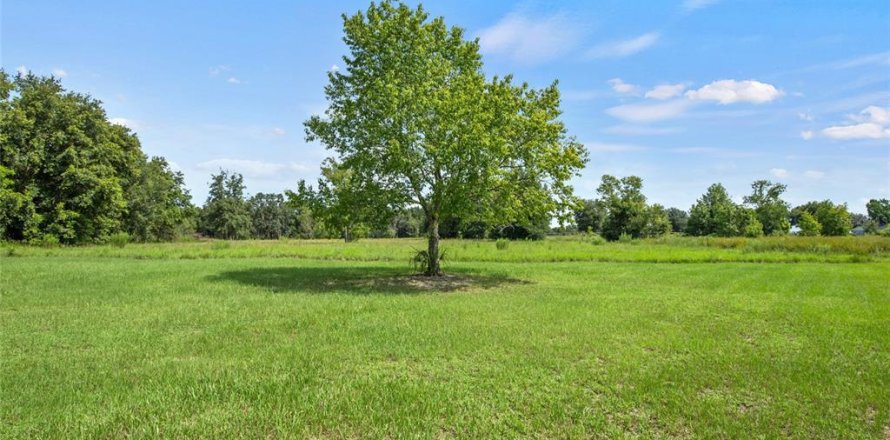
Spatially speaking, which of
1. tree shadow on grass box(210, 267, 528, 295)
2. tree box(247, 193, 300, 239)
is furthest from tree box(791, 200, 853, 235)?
tree box(247, 193, 300, 239)

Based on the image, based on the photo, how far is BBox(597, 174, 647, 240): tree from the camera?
7469 centimetres

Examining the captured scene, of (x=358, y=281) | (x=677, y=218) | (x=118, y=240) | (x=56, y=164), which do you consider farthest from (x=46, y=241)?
(x=677, y=218)

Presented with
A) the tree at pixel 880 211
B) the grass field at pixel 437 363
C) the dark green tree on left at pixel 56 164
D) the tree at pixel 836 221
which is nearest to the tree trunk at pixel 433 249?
the grass field at pixel 437 363

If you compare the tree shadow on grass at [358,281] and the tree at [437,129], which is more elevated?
the tree at [437,129]

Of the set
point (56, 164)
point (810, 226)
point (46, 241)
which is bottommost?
point (46, 241)

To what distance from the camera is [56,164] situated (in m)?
41.8

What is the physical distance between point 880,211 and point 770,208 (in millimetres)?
58821

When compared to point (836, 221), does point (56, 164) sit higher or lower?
→ higher

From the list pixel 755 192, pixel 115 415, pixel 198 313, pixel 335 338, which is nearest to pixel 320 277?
pixel 198 313

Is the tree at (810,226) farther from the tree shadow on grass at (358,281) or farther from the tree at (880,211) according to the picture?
the tree shadow on grass at (358,281)

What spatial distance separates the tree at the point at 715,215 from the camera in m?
80.3

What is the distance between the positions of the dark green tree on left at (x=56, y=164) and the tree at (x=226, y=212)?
4184 centimetres

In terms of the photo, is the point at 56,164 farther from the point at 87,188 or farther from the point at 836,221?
the point at 836,221

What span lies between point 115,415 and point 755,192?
367 feet
